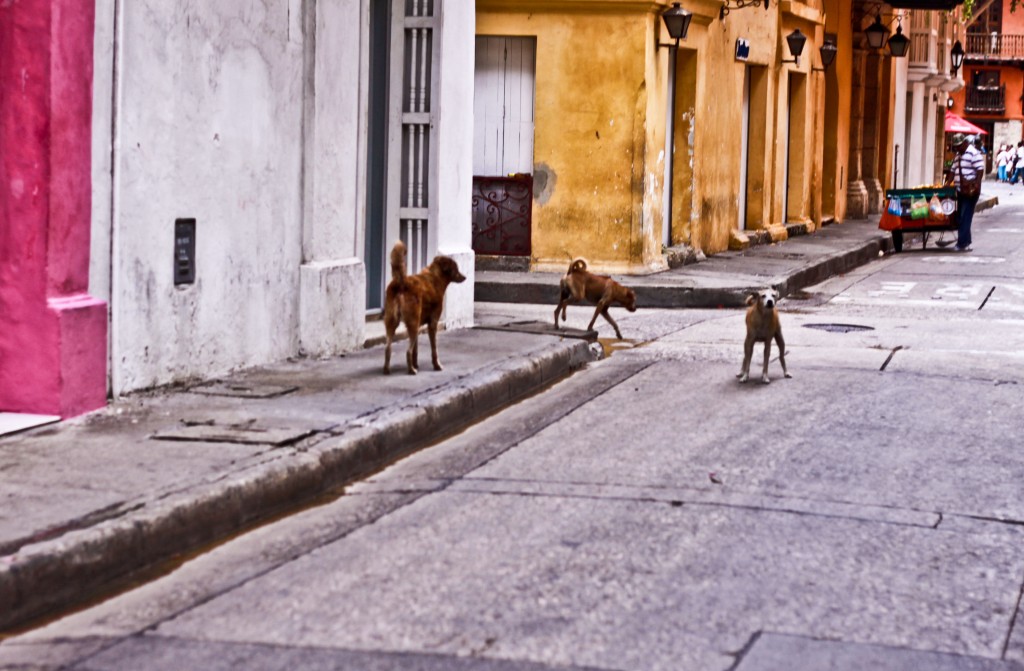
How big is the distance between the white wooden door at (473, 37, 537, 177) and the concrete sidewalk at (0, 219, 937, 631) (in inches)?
280

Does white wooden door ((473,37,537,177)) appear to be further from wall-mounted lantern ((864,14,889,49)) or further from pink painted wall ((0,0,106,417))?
wall-mounted lantern ((864,14,889,49))

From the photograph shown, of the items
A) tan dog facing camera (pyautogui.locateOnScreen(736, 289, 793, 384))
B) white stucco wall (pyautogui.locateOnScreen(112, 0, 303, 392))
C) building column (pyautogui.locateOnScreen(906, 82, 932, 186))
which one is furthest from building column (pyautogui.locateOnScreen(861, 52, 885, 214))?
white stucco wall (pyautogui.locateOnScreen(112, 0, 303, 392))

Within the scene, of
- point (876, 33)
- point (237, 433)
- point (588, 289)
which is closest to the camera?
point (237, 433)

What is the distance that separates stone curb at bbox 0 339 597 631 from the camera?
20.0 ft

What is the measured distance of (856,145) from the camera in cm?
3578

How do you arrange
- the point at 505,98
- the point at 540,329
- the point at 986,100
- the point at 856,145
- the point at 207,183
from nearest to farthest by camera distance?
the point at 207,183 → the point at 540,329 → the point at 505,98 → the point at 856,145 → the point at 986,100

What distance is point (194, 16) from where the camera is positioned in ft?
33.0

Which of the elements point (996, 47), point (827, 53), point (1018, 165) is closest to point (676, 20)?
point (827, 53)

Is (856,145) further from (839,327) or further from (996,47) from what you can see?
(996,47)

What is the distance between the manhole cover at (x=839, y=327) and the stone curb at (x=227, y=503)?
5208mm

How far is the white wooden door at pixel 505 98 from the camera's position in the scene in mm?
20250

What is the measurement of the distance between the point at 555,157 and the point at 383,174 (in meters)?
6.74

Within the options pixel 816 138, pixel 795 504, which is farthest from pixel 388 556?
pixel 816 138

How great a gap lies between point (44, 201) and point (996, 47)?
263 feet
